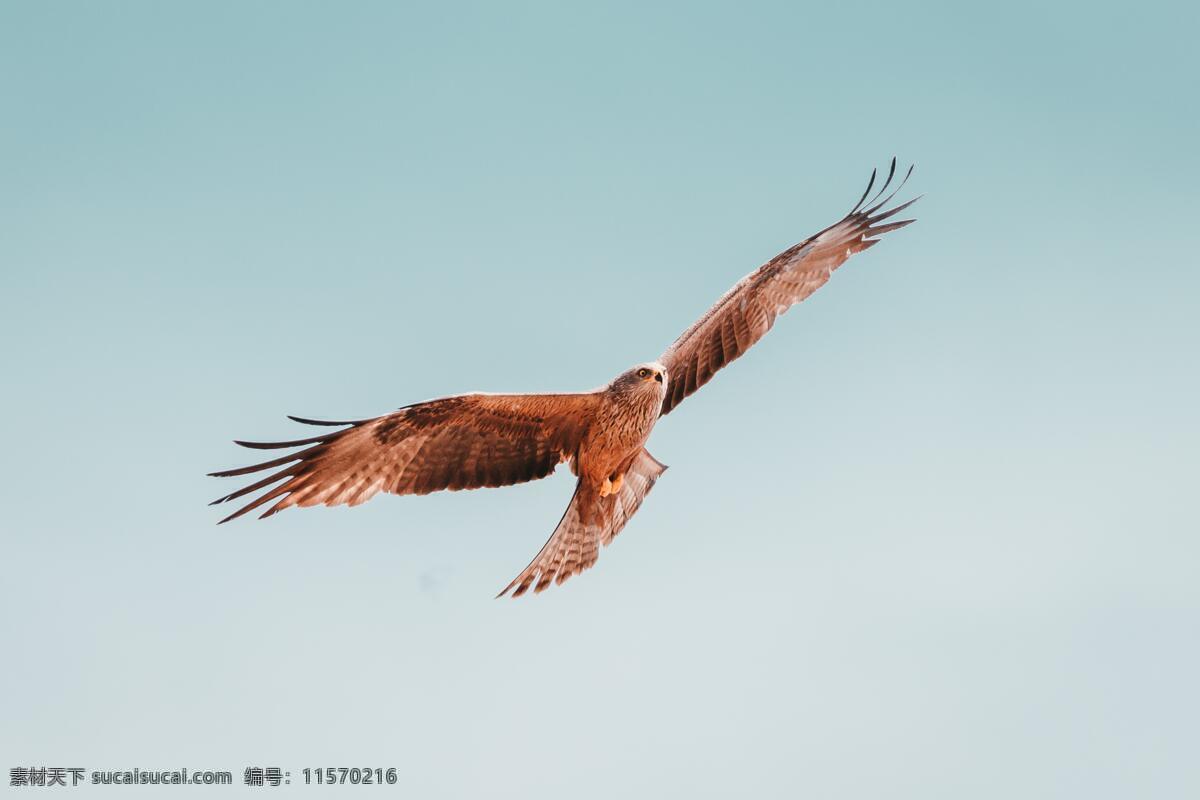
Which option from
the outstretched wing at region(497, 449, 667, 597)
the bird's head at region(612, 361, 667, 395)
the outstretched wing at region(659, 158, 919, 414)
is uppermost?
the outstretched wing at region(659, 158, 919, 414)

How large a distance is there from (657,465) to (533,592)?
1.42 meters

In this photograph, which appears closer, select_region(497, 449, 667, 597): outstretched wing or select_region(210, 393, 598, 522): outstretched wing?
select_region(210, 393, 598, 522): outstretched wing

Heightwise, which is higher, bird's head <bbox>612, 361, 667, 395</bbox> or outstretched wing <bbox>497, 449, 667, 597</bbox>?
bird's head <bbox>612, 361, 667, 395</bbox>

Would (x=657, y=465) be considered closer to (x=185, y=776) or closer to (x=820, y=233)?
(x=820, y=233)

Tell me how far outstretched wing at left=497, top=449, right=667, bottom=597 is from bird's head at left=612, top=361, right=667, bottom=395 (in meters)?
0.89

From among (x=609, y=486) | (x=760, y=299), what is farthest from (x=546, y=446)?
(x=760, y=299)

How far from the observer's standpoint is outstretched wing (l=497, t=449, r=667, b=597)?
10.2 meters

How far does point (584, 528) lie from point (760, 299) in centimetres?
240

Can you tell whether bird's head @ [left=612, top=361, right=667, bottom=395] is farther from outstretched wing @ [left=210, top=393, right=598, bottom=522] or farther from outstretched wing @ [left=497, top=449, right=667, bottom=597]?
outstretched wing @ [left=497, top=449, right=667, bottom=597]

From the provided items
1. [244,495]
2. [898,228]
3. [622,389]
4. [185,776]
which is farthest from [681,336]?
[185,776]

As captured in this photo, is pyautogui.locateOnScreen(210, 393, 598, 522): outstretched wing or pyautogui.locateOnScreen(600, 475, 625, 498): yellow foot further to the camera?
pyautogui.locateOnScreen(600, 475, 625, 498): yellow foot

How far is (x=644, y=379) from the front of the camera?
9.66 m

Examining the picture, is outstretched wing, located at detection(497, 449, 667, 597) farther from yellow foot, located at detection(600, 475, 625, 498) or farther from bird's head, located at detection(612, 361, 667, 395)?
bird's head, located at detection(612, 361, 667, 395)

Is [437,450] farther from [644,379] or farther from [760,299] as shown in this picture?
[760,299]
